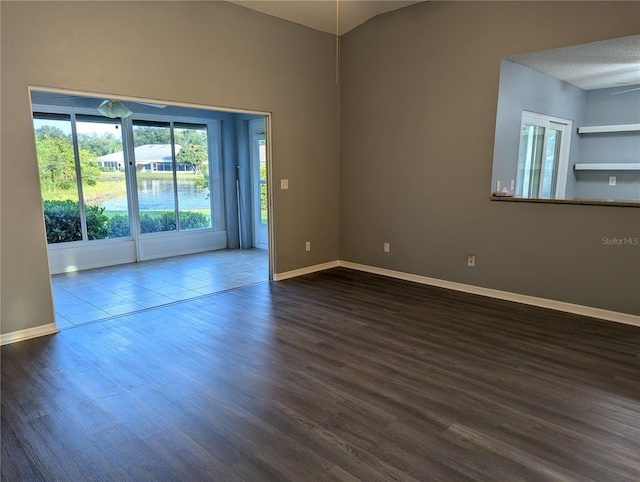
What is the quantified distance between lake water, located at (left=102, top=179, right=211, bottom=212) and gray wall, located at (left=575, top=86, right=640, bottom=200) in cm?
617

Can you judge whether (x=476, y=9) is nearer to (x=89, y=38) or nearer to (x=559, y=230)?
(x=559, y=230)

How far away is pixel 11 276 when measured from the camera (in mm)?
3229

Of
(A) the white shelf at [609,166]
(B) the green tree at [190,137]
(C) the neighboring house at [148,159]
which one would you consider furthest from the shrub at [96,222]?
(A) the white shelf at [609,166]

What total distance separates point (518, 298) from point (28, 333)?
455 centimetres

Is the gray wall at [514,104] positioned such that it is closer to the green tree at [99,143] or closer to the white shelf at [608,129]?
the white shelf at [608,129]

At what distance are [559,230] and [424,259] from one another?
4.90ft

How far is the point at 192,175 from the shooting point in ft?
23.3

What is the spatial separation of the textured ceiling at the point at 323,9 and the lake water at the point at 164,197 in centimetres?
338

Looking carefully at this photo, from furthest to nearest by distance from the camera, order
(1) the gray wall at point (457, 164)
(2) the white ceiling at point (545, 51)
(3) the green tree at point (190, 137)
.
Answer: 1. (3) the green tree at point (190, 137)
2. (2) the white ceiling at point (545, 51)
3. (1) the gray wall at point (457, 164)

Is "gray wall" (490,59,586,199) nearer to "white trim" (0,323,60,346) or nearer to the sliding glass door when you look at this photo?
"white trim" (0,323,60,346)

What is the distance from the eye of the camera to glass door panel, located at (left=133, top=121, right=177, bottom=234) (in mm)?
6430

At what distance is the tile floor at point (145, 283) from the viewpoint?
13.6ft

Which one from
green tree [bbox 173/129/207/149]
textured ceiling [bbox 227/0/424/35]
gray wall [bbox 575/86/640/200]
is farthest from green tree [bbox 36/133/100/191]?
gray wall [bbox 575/86/640/200]

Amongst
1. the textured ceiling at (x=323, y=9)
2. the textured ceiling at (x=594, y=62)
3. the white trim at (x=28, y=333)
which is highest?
the textured ceiling at (x=323, y=9)
